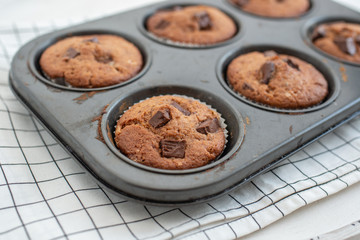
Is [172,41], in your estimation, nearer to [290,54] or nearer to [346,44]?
[290,54]

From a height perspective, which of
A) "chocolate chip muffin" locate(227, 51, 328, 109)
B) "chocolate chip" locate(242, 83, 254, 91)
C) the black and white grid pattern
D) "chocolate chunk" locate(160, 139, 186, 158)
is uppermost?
"chocolate chip muffin" locate(227, 51, 328, 109)

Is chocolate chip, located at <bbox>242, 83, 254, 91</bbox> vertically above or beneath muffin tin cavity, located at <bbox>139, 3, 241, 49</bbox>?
beneath

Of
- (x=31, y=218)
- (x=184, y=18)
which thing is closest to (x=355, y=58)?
(x=184, y=18)

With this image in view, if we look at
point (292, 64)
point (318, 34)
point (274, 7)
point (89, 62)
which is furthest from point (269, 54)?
point (89, 62)

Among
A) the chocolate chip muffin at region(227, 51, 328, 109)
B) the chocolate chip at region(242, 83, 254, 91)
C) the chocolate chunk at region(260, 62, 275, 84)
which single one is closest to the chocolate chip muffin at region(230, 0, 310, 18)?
the chocolate chip muffin at region(227, 51, 328, 109)

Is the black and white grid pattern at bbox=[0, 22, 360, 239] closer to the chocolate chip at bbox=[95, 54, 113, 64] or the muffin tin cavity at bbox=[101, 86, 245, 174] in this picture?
the muffin tin cavity at bbox=[101, 86, 245, 174]

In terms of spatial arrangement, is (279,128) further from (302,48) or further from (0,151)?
(0,151)
